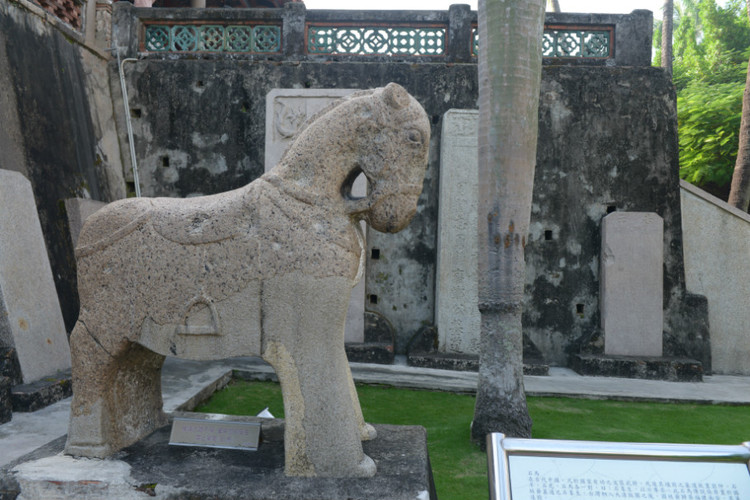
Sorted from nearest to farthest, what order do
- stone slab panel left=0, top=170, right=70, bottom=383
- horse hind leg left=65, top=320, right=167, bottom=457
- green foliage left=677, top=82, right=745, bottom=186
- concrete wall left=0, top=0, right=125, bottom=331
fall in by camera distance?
horse hind leg left=65, top=320, right=167, bottom=457 → stone slab panel left=0, top=170, right=70, bottom=383 → concrete wall left=0, top=0, right=125, bottom=331 → green foliage left=677, top=82, right=745, bottom=186

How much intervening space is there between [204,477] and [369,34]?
6.44 metres

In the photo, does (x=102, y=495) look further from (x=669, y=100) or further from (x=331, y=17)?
(x=669, y=100)

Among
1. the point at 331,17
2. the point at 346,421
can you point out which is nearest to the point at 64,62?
the point at 331,17

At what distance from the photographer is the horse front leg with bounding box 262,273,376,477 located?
230 centimetres

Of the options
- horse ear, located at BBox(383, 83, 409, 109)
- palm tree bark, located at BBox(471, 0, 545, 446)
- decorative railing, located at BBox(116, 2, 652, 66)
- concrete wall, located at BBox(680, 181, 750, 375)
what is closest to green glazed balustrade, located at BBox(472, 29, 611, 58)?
decorative railing, located at BBox(116, 2, 652, 66)

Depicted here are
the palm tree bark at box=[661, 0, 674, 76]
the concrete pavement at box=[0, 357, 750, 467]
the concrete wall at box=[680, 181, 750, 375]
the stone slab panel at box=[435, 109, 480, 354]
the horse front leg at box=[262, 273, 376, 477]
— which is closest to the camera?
the horse front leg at box=[262, 273, 376, 477]

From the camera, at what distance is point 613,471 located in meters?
1.64

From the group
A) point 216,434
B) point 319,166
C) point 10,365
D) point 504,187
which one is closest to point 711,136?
point 504,187

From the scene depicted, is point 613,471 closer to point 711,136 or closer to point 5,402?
point 5,402

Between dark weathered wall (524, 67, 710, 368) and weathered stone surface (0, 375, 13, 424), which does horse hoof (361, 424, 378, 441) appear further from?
dark weathered wall (524, 67, 710, 368)

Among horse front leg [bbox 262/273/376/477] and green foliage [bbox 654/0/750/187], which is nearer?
horse front leg [bbox 262/273/376/477]

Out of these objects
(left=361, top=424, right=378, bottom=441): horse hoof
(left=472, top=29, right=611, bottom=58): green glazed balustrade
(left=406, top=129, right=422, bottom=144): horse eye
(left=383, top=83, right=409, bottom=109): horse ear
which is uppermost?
(left=472, top=29, right=611, bottom=58): green glazed balustrade

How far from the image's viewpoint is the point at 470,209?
674cm

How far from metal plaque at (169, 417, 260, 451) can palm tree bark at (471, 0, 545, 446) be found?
188 centimetres
